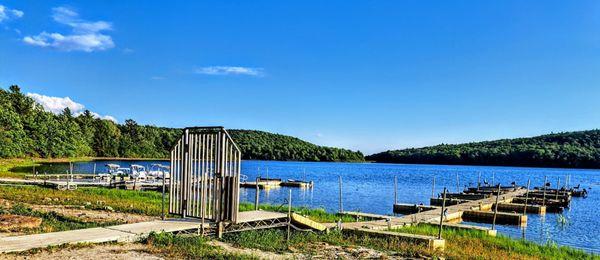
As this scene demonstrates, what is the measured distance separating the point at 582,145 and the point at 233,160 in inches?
6669

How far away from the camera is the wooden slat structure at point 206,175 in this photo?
15.7 meters

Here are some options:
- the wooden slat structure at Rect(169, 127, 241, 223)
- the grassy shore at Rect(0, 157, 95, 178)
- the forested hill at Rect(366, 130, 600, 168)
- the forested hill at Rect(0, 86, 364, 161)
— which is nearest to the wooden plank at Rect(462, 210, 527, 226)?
the wooden slat structure at Rect(169, 127, 241, 223)

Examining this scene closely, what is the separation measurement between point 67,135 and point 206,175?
110 meters

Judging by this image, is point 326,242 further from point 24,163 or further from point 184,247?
point 24,163

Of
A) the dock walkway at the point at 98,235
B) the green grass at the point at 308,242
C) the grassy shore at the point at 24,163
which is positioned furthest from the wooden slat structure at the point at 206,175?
the grassy shore at the point at 24,163

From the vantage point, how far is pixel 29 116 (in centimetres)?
10331

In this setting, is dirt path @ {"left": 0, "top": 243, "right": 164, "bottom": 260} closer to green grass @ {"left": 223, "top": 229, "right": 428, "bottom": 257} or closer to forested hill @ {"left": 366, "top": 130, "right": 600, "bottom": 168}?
green grass @ {"left": 223, "top": 229, "right": 428, "bottom": 257}

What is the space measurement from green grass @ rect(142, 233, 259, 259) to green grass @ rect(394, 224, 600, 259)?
6704 mm

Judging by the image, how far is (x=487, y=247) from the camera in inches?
757

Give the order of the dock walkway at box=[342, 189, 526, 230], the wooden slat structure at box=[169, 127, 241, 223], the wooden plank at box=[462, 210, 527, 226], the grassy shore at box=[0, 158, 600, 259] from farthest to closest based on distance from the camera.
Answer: the wooden plank at box=[462, 210, 527, 226]
the dock walkway at box=[342, 189, 526, 230]
the wooden slat structure at box=[169, 127, 241, 223]
the grassy shore at box=[0, 158, 600, 259]

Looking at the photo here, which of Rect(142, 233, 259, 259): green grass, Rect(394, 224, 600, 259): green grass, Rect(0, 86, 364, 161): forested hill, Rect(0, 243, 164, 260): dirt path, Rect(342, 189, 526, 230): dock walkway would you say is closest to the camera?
Rect(0, 243, 164, 260): dirt path

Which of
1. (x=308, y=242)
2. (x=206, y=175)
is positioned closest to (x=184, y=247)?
(x=206, y=175)

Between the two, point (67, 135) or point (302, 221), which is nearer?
point (302, 221)

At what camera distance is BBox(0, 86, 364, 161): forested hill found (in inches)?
3501
